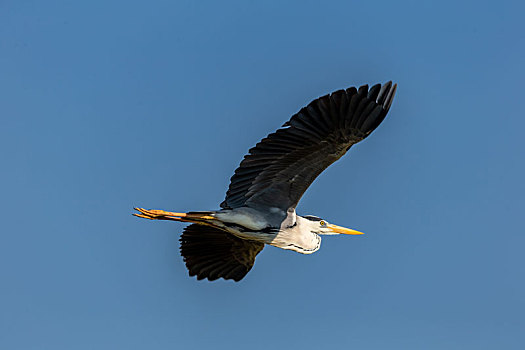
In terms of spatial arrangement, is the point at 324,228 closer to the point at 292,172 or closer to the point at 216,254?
the point at 292,172

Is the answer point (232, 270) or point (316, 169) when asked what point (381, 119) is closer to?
point (316, 169)

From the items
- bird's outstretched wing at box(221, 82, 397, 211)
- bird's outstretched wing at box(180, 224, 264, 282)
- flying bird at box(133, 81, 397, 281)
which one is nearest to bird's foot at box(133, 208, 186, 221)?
flying bird at box(133, 81, 397, 281)

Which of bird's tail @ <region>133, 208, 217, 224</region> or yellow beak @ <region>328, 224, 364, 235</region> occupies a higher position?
yellow beak @ <region>328, 224, 364, 235</region>

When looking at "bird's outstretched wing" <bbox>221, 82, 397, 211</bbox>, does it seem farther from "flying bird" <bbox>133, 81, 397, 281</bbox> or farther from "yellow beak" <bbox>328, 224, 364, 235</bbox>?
"yellow beak" <bbox>328, 224, 364, 235</bbox>

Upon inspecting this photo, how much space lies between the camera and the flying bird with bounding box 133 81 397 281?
828 cm

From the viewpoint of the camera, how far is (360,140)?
28.0ft

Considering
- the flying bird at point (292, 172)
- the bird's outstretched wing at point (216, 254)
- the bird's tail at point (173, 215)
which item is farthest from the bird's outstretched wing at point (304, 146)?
the bird's outstretched wing at point (216, 254)

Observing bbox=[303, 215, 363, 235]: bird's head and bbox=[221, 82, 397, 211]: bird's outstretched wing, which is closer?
bbox=[221, 82, 397, 211]: bird's outstretched wing

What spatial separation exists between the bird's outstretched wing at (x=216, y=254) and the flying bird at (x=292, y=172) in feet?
0.36

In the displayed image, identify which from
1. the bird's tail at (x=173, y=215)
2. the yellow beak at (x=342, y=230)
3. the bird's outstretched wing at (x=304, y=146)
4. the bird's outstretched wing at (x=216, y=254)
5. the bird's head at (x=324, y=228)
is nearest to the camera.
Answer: the bird's outstretched wing at (x=304, y=146)

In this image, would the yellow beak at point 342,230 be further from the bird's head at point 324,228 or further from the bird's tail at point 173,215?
the bird's tail at point 173,215

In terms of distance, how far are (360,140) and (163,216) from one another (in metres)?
2.49

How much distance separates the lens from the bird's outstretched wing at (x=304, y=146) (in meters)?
8.25

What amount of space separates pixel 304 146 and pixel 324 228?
180cm
